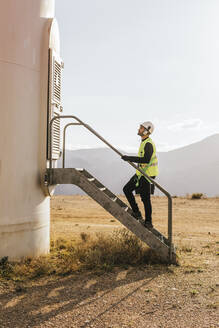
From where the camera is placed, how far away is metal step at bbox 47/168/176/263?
6.82 meters

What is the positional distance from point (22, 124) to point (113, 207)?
243cm

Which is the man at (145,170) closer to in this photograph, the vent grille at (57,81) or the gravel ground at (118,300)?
the gravel ground at (118,300)

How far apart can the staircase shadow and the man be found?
4.11 feet

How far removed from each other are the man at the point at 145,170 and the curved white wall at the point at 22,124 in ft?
6.22

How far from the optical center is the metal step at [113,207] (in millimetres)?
6820

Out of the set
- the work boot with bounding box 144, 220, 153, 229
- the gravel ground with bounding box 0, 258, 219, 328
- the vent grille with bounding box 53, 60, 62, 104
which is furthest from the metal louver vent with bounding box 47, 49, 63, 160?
the gravel ground with bounding box 0, 258, 219, 328

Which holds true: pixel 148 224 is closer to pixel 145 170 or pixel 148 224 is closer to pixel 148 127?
pixel 145 170

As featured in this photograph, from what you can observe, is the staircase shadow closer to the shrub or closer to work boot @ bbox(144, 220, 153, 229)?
work boot @ bbox(144, 220, 153, 229)

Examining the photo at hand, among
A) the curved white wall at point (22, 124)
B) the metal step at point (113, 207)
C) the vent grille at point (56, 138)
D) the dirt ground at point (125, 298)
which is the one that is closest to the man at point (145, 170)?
the metal step at point (113, 207)

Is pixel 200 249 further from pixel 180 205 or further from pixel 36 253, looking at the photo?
pixel 180 205

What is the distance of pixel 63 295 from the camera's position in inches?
212

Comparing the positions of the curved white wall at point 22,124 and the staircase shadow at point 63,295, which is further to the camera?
the curved white wall at point 22,124

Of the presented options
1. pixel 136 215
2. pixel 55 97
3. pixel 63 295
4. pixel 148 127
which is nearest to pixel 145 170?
pixel 148 127

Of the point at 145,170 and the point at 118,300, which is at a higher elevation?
the point at 145,170
